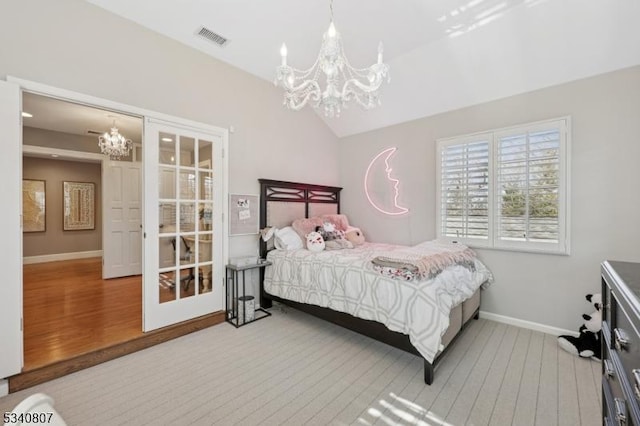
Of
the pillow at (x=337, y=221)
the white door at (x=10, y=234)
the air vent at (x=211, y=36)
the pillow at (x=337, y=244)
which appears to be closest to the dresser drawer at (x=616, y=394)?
the pillow at (x=337, y=244)

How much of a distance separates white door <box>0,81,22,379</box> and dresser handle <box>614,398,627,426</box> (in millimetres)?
3456

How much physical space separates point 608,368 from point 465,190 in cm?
263

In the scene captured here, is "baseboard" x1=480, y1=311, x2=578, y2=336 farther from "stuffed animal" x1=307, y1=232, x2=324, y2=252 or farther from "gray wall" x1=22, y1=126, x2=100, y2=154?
"gray wall" x1=22, y1=126, x2=100, y2=154

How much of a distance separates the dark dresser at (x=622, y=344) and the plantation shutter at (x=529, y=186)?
209 centimetres

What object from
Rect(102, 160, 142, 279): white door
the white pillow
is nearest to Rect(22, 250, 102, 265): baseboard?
Rect(102, 160, 142, 279): white door

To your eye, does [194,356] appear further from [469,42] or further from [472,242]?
[469,42]

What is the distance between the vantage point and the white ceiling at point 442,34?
244 cm

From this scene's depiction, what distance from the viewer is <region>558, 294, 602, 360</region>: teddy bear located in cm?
243

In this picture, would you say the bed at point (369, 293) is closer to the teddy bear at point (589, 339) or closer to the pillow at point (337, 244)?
the pillow at point (337, 244)

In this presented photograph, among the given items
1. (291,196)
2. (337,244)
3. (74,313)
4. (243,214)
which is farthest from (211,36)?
(74,313)

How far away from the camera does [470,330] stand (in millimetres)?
3055

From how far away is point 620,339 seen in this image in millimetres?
902

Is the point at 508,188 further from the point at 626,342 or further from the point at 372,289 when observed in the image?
the point at 626,342

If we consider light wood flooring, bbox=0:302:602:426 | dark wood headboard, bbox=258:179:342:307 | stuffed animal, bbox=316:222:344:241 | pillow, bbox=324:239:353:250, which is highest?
dark wood headboard, bbox=258:179:342:307
